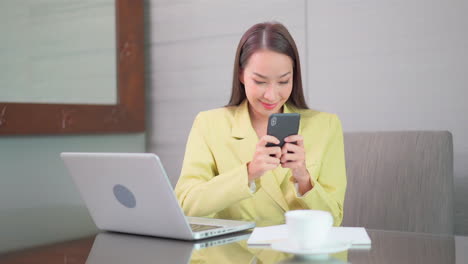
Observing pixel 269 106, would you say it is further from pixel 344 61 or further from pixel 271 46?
pixel 344 61

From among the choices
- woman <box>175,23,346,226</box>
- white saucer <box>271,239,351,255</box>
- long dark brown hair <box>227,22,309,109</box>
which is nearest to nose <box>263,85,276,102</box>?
woman <box>175,23,346,226</box>

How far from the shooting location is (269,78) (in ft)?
6.44

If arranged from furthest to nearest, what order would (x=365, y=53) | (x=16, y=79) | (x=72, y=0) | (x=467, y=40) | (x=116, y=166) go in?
(x=72, y=0) < (x=16, y=79) < (x=365, y=53) < (x=467, y=40) < (x=116, y=166)

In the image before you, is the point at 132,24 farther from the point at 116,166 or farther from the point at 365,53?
the point at 116,166

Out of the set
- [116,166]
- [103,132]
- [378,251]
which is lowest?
[103,132]

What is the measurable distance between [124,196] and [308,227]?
0.57 metres

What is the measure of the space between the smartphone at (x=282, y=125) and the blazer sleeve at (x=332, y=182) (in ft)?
0.68

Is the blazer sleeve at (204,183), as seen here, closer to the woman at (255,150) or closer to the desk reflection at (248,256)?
the woman at (255,150)

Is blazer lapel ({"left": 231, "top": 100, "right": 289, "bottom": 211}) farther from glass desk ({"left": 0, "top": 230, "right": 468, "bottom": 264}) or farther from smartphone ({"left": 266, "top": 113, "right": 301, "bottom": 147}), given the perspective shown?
glass desk ({"left": 0, "top": 230, "right": 468, "bottom": 264})

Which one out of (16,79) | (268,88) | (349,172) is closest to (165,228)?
(268,88)

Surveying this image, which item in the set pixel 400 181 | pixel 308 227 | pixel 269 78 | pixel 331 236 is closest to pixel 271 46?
pixel 269 78

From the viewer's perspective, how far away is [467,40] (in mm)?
2604

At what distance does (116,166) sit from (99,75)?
2165mm

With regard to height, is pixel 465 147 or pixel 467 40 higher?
pixel 467 40
